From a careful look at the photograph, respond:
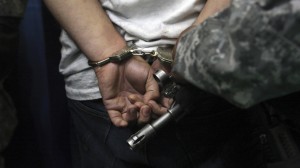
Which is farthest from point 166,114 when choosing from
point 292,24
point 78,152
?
point 78,152

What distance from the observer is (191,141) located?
629 mm

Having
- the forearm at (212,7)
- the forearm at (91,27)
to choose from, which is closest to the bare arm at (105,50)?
the forearm at (91,27)

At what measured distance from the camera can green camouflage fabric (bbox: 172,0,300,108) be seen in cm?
36

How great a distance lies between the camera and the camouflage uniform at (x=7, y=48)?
1.99 feet

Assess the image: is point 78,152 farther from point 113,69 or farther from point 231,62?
point 231,62

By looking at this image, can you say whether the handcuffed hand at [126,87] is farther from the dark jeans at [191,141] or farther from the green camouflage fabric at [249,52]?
the green camouflage fabric at [249,52]

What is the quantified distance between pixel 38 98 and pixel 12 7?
37 cm

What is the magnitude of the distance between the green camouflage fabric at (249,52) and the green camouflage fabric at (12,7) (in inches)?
14.1

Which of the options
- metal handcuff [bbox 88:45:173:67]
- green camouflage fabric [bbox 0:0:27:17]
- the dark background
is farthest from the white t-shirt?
the dark background

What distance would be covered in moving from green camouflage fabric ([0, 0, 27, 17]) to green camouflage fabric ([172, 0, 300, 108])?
357mm

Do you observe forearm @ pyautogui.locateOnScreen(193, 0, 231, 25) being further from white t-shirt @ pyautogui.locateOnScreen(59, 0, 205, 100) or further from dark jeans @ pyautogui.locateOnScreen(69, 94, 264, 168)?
dark jeans @ pyautogui.locateOnScreen(69, 94, 264, 168)

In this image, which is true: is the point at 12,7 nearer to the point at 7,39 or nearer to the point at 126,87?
the point at 7,39

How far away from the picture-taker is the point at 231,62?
0.38m

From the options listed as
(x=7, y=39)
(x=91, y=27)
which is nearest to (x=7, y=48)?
(x=7, y=39)
